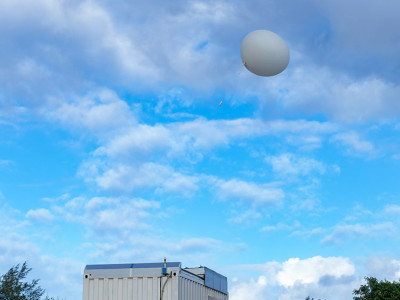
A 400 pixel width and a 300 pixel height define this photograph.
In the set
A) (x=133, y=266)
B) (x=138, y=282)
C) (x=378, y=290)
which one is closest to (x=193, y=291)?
(x=138, y=282)

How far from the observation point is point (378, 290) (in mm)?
36219

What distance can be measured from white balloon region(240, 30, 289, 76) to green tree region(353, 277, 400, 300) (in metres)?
26.0

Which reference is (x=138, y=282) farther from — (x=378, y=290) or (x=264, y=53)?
(x=378, y=290)

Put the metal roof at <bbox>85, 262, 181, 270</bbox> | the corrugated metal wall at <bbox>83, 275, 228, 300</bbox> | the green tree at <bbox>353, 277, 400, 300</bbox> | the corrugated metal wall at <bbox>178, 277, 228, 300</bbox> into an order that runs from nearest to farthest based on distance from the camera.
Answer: the corrugated metal wall at <bbox>83, 275, 228, 300</bbox> < the metal roof at <bbox>85, 262, 181, 270</bbox> < the corrugated metal wall at <bbox>178, 277, 228, 300</bbox> < the green tree at <bbox>353, 277, 400, 300</bbox>

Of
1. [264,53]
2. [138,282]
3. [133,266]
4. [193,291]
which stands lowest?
[193,291]

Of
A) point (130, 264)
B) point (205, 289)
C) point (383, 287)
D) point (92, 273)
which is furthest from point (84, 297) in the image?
point (383, 287)

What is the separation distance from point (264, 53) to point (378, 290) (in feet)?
91.7

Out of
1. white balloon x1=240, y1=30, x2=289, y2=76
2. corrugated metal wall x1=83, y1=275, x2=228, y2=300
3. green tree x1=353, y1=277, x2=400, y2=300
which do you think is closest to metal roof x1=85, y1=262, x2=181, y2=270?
corrugated metal wall x1=83, y1=275, x2=228, y2=300

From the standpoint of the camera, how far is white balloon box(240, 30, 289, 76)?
45.7ft

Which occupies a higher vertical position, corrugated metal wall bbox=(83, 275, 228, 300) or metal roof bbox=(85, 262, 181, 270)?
metal roof bbox=(85, 262, 181, 270)

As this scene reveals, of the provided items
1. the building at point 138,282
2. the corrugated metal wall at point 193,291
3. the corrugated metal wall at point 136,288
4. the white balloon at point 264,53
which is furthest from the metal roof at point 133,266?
the white balloon at point 264,53

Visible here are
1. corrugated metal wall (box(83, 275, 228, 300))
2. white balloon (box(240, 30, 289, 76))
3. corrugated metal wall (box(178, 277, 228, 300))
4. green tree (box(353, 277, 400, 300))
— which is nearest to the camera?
corrugated metal wall (box(83, 275, 228, 300))

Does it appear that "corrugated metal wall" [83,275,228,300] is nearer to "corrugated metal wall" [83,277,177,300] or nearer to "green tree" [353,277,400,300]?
"corrugated metal wall" [83,277,177,300]

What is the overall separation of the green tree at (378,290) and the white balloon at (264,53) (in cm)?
2604
